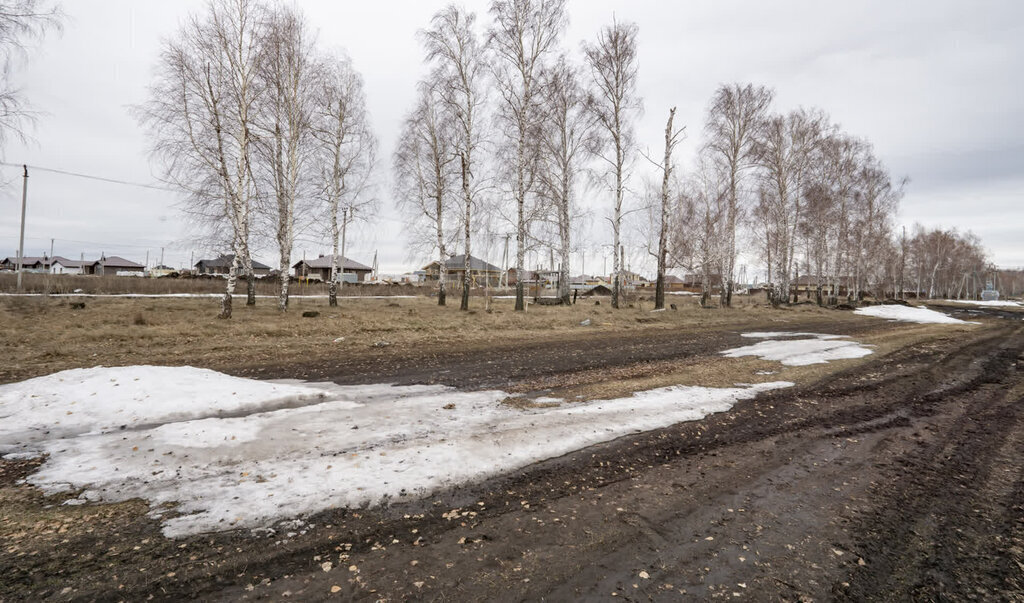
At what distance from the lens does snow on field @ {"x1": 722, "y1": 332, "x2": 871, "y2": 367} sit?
9.72 metres

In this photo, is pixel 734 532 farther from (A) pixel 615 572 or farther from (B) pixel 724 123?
(B) pixel 724 123

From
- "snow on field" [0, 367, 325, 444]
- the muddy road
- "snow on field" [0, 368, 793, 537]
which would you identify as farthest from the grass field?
the muddy road

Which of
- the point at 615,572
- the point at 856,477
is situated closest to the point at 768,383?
the point at 856,477

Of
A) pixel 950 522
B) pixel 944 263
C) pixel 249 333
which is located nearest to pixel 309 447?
pixel 950 522

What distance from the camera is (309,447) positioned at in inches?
163

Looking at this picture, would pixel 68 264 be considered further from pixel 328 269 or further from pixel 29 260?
pixel 328 269

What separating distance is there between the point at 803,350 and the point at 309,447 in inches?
457

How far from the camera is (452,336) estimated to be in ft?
41.8

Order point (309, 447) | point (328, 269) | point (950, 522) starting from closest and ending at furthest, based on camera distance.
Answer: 1. point (950, 522)
2. point (309, 447)
3. point (328, 269)

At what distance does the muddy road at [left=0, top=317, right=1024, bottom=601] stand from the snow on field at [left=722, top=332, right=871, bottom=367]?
5.26m

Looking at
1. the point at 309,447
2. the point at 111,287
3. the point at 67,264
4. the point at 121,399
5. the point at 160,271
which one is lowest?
the point at 309,447

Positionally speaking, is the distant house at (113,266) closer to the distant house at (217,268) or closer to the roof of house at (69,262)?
the roof of house at (69,262)

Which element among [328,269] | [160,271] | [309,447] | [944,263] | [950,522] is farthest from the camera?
[160,271]

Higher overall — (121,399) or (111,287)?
(111,287)
